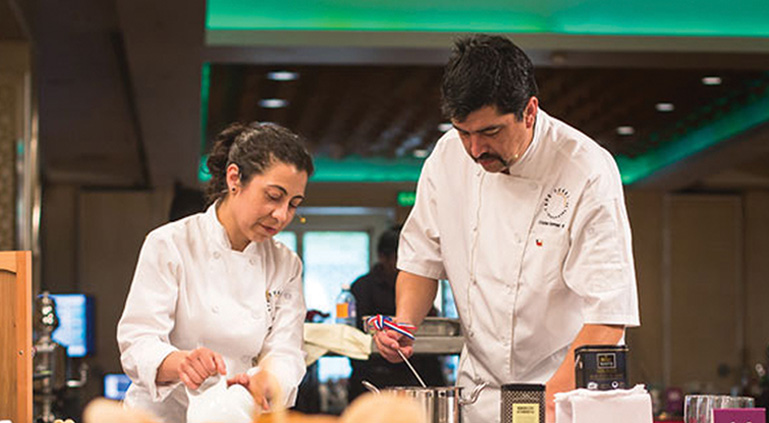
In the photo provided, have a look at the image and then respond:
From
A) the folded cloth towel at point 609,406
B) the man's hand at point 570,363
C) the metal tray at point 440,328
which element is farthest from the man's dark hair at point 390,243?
the folded cloth towel at point 609,406

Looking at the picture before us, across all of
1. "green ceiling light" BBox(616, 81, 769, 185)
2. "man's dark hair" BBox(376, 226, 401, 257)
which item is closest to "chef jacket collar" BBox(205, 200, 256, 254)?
"man's dark hair" BBox(376, 226, 401, 257)

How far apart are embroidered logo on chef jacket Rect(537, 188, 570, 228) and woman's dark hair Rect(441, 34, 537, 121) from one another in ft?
0.79

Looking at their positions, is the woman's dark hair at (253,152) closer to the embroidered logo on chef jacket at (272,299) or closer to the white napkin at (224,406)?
the embroidered logo on chef jacket at (272,299)

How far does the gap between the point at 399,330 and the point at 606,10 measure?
→ 3.83 meters

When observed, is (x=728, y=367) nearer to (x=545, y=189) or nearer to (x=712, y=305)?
(x=712, y=305)

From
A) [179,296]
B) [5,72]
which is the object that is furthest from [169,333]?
[5,72]

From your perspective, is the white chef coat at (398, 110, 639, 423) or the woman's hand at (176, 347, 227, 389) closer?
the woman's hand at (176, 347, 227, 389)

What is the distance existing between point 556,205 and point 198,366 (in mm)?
840

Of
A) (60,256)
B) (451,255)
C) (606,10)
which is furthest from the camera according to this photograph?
(60,256)

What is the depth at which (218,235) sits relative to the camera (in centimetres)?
201

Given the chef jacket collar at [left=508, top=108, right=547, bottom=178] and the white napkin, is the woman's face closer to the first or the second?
the chef jacket collar at [left=508, top=108, right=547, bottom=178]

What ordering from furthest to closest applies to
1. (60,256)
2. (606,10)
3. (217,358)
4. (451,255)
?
(60,256) → (606,10) → (451,255) → (217,358)

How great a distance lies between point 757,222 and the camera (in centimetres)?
1095

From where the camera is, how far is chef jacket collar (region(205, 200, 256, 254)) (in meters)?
2.01
